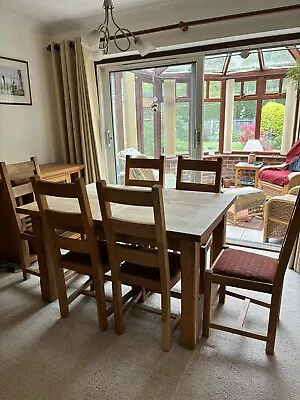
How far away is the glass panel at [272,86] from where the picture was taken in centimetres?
594

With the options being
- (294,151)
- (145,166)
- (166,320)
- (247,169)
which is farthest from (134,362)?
(247,169)

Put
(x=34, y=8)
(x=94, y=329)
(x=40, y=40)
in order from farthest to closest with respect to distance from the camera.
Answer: (x=40, y=40)
(x=34, y=8)
(x=94, y=329)

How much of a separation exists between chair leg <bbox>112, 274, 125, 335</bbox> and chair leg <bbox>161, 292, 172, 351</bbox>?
0.98ft

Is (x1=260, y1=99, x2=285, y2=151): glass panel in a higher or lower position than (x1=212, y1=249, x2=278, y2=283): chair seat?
higher

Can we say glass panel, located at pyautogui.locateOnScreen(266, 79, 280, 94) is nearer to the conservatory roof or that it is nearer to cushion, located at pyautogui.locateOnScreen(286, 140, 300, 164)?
the conservatory roof

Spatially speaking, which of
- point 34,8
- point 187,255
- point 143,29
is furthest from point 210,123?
point 187,255

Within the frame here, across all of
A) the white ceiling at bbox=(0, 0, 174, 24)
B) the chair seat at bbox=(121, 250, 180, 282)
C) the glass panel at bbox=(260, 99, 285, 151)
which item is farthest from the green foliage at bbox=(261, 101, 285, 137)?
the chair seat at bbox=(121, 250, 180, 282)

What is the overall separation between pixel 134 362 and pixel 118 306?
1.08ft

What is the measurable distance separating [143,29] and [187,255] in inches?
96.4

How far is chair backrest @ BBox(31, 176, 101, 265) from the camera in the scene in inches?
65.4

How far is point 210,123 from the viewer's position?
6523 millimetres

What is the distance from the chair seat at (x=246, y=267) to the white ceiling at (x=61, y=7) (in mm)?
2407

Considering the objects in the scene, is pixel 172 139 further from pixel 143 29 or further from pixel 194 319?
pixel 194 319

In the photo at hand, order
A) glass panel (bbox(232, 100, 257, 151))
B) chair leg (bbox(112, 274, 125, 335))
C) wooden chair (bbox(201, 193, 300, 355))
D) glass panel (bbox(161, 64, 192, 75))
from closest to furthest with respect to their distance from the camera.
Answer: wooden chair (bbox(201, 193, 300, 355)) → chair leg (bbox(112, 274, 125, 335)) → glass panel (bbox(161, 64, 192, 75)) → glass panel (bbox(232, 100, 257, 151))
